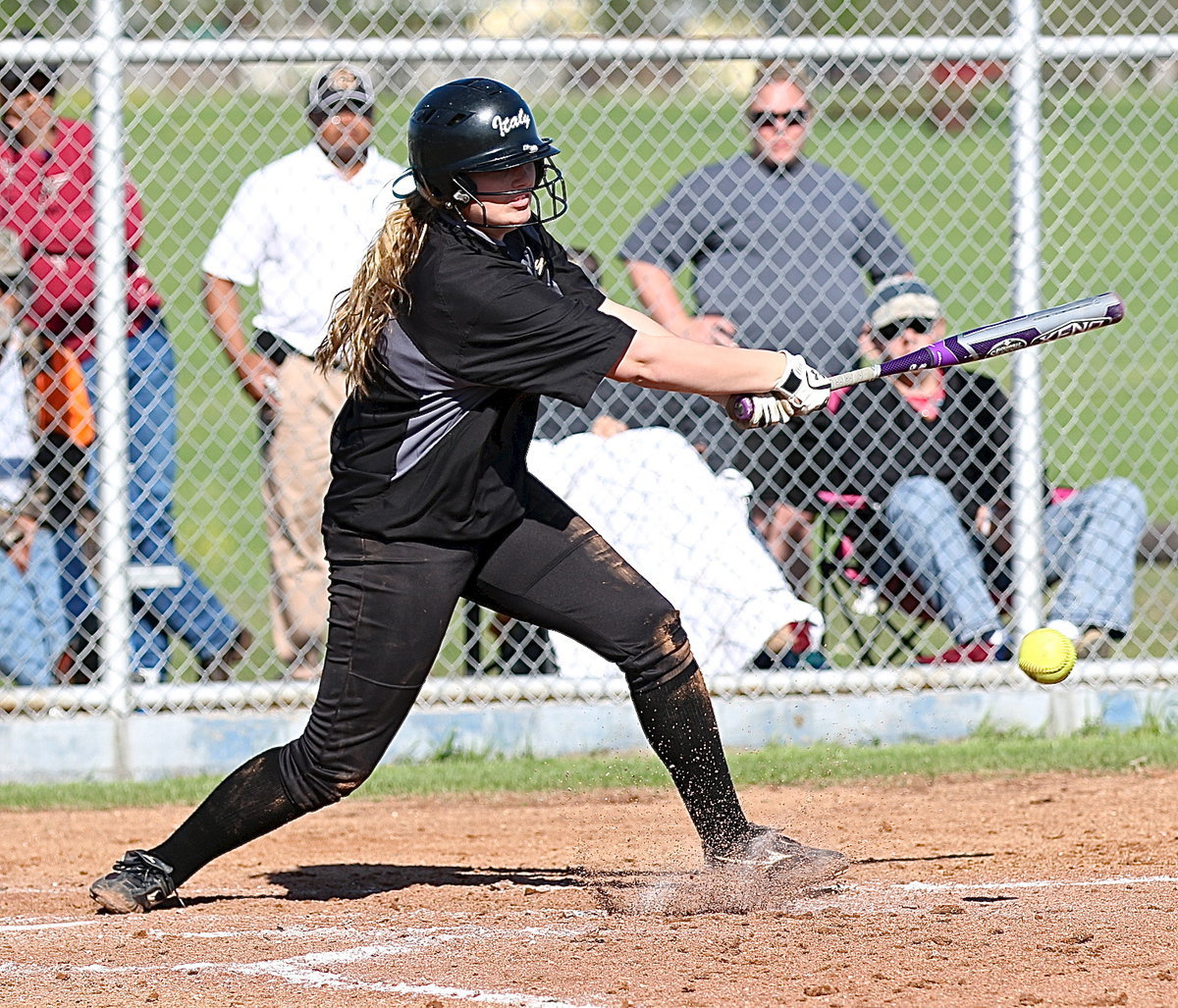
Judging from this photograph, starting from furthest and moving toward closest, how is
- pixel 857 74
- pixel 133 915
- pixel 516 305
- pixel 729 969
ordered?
1. pixel 857 74
2. pixel 133 915
3. pixel 516 305
4. pixel 729 969

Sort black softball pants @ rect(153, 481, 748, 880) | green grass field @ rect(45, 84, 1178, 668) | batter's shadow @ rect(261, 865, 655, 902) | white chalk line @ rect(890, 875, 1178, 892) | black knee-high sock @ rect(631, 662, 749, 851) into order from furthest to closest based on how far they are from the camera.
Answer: green grass field @ rect(45, 84, 1178, 668)
batter's shadow @ rect(261, 865, 655, 902)
white chalk line @ rect(890, 875, 1178, 892)
black knee-high sock @ rect(631, 662, 749, 851)
black softball pants @ rect(153, 481, 748, 880)

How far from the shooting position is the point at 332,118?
20.4 ft

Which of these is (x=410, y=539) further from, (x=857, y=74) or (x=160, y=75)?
(x=857, y=74)

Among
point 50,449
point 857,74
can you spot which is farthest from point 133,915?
point 857,74

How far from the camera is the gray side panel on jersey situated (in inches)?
151

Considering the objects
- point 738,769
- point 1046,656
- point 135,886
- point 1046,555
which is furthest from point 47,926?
point 1046,555

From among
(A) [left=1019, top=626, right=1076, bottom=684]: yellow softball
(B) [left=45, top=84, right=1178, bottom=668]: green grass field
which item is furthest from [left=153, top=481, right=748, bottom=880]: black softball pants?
(B) [left=45, top=84, right=1178, bottom=668]: green grass field

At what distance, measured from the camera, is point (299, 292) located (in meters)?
6.24

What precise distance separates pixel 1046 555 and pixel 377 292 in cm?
350

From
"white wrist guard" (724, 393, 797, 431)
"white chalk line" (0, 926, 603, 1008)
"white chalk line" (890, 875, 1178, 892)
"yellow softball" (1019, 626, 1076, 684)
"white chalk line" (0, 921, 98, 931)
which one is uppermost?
"white wrist guard" (724, 393, 797, 431)

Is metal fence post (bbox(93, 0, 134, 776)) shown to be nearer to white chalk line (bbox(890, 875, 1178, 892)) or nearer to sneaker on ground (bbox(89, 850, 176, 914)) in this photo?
sneaker on ground (bbox(89, 850, 176, 914))

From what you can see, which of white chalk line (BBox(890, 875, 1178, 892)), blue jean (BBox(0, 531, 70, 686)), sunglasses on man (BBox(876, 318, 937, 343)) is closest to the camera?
white chalk line (BBox(890, 875, 1178, 892))

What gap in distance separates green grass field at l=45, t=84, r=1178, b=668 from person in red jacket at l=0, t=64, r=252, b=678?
47.5 inches

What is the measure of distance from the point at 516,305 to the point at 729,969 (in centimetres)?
147
